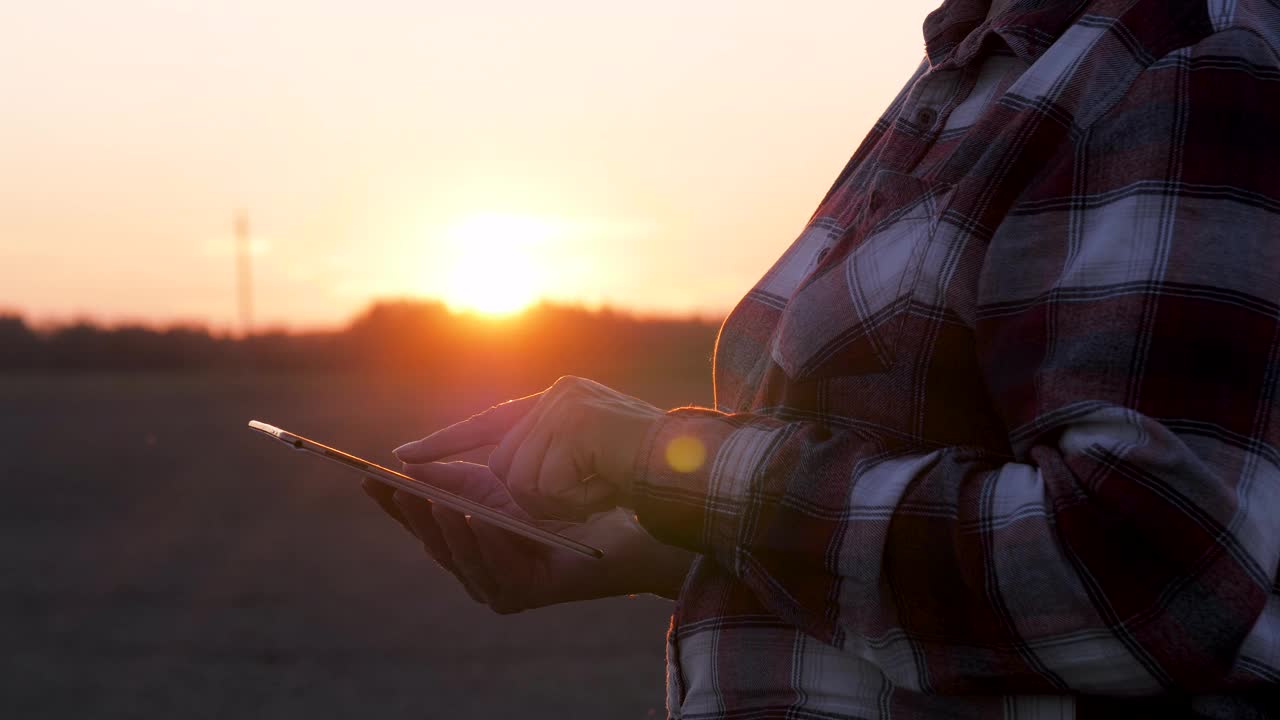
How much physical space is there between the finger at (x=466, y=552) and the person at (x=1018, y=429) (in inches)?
10.7

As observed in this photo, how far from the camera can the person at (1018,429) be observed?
99 cm

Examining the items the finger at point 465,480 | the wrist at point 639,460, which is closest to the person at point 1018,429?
the wrist at point 639,460

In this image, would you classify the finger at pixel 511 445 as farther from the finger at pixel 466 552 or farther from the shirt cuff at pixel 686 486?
the finger at pixel 466 552

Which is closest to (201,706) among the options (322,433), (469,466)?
(469,466)

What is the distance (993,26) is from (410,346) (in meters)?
23.8

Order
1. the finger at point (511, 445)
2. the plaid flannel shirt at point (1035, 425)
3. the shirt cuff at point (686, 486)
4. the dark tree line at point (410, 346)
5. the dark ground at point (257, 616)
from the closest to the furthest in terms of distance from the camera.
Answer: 1. the plaid flannel shirt at point (1035, 425)
2. the shirt cuff at point (686, 486)
3. the finger at point (511, 445)
4. the dark ground at point (257, 616)
5. the dark tree line at point (410, 346)

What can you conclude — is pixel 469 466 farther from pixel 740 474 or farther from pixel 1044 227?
pixel 1044 227

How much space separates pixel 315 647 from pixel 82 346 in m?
22.6

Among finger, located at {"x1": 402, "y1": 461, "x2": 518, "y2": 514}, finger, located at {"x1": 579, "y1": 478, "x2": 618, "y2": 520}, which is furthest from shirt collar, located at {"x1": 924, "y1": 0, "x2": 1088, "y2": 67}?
finger, located at {"x1": 402, "y1": 461, "x2": 518, "y2": 514}

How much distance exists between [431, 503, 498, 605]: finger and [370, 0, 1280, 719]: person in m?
0.27

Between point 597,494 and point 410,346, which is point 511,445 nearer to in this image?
point 597,494

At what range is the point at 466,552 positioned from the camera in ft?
5.14

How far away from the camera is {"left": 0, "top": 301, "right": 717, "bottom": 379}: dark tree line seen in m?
22.6

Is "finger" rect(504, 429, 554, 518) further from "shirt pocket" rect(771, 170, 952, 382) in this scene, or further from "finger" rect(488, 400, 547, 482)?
"shirt pocket" rect(771, 170, 952, 382)
